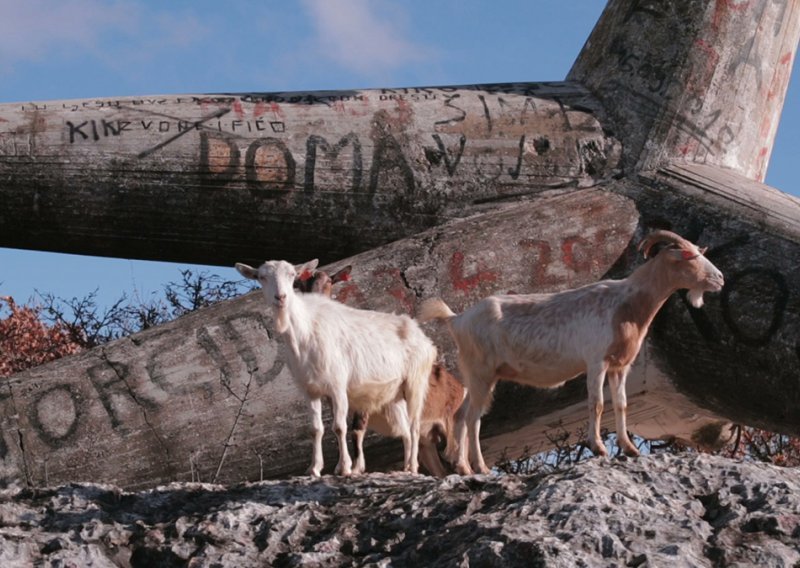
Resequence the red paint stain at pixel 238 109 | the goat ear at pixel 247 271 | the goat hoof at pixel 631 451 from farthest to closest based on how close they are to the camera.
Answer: the red paint stain at pixel 238 109 < the goat ear at pixel 247 271 < the goat hoof at pixel 631 451

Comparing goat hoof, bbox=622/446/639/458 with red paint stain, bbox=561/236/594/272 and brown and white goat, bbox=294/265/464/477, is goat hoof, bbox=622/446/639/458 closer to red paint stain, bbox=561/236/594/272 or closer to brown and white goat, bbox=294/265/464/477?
brown and white goat, bbox=294/265/464/477

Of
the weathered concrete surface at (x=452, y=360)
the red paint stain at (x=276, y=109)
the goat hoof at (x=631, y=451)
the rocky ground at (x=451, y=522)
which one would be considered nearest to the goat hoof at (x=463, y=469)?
the goat hoof at (x=631, y=451)

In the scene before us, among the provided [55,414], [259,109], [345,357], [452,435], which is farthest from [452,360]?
[259,109]

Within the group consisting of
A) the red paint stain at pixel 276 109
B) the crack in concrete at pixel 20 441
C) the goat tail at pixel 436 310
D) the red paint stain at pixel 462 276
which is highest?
the red paint stain at pixel 276 109

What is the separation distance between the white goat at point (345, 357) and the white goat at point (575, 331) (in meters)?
0.40

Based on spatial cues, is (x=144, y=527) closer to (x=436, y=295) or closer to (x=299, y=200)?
(x=436, y=295)

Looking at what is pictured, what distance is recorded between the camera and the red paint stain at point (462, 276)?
11.4 metres

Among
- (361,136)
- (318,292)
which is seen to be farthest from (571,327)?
(361,136)

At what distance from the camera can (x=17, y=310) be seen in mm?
16641

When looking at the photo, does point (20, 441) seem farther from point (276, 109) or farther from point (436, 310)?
point (276, 109)

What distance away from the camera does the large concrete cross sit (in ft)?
35.2

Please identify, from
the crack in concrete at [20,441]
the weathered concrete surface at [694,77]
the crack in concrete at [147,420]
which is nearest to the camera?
the crack in concrete at [20,441]

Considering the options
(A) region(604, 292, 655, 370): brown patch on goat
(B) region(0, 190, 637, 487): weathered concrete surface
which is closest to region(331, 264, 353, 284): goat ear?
(B) region(0, 190, 637, 487): weathered concrete surface

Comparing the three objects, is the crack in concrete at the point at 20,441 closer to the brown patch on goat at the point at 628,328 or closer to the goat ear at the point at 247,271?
the goat ear at the point at 247,271
